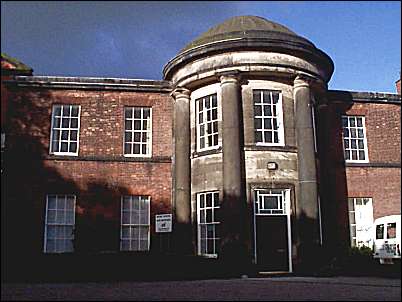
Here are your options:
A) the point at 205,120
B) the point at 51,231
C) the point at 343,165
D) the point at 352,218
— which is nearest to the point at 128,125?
the point at 205,120

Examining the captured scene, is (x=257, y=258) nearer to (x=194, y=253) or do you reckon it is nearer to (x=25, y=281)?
(x=194, y=253)

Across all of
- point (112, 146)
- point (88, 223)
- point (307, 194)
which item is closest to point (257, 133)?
point (307, 194)

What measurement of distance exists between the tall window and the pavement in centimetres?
660

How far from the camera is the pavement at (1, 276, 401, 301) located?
895cm

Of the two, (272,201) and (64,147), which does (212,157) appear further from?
(64,147)

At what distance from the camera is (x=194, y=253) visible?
1686cm

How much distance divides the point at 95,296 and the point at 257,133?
936 centimetres

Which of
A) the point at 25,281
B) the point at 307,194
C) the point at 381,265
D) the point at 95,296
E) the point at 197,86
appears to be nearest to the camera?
the point at 95,296

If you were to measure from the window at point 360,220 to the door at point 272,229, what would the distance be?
8.53ft

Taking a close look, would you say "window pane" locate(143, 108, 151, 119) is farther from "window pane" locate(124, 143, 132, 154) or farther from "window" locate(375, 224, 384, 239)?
"window" locate(375, 224, 384, 239)

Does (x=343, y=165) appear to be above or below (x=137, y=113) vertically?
below

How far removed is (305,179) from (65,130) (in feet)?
30.5

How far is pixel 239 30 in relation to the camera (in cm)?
1736

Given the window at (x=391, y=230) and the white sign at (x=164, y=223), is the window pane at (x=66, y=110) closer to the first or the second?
the white sign at (x=164, y=223)
